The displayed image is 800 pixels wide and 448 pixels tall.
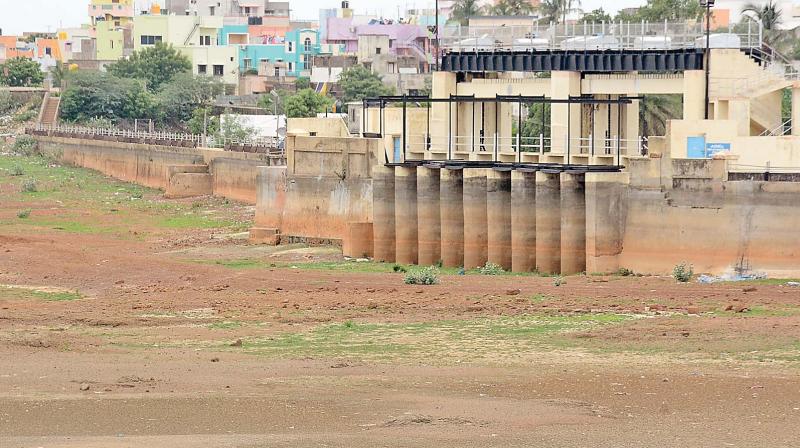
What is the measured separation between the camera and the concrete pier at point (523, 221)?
2152 inches

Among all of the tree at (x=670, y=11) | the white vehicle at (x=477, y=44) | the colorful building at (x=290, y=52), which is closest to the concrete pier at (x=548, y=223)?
the white vehicle at (x=477, y=44)

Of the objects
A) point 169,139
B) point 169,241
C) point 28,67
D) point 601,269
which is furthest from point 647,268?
point 28,67

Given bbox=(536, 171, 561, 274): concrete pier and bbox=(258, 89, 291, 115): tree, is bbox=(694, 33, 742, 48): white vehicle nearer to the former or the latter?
bbox=(536, 171, 561, 274): concrete pier

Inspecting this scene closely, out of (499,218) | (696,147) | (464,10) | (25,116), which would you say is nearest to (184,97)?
(25,116)

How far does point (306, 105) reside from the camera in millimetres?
116562

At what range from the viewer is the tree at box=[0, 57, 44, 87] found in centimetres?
16925

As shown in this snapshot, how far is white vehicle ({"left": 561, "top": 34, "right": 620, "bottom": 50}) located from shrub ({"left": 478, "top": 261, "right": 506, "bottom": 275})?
12.0 m

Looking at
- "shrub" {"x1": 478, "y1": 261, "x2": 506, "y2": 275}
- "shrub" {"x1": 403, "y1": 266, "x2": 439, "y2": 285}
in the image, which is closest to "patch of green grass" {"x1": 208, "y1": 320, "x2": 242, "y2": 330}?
"shrub" {"x1": 403, "y1": 266, "x2": 439, "y2": 285}

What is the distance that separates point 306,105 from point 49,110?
136 feet

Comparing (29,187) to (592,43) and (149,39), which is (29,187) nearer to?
(592,43)

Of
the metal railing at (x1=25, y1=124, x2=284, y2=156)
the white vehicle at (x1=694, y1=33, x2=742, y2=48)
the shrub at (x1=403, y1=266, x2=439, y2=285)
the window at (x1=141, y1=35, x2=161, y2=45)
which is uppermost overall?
the window at (x1=141, y1=35, x2=161, y2=45)

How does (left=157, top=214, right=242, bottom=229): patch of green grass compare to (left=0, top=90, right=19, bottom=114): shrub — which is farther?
(left=0, top=90, right=19, bottom=114): shrub

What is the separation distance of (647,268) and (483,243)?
594 centimetres

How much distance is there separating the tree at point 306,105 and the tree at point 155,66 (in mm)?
41966
